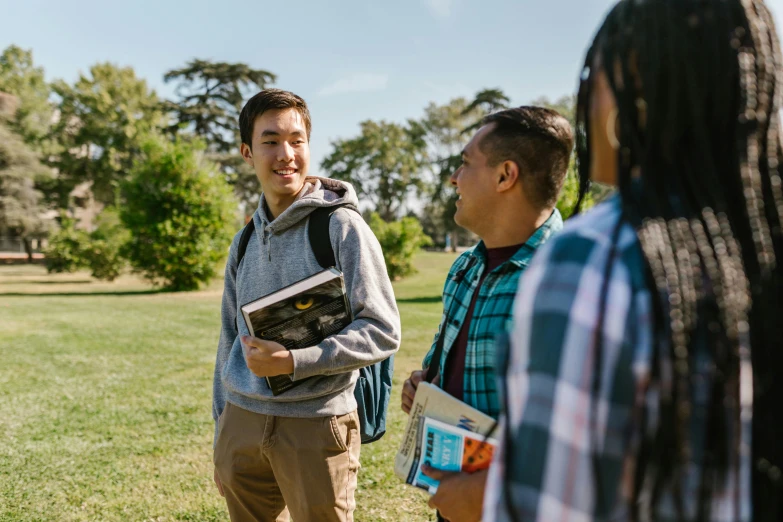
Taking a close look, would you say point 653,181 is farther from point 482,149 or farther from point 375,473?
point 375,473

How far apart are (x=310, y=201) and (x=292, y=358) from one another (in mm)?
680

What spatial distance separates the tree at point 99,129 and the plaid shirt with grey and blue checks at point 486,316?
4616 cm

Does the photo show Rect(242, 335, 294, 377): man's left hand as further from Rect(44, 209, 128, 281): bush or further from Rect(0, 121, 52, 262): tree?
Rect(0, 121, 52, 262): tree

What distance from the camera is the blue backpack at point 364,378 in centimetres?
250

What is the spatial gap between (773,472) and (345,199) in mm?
1946

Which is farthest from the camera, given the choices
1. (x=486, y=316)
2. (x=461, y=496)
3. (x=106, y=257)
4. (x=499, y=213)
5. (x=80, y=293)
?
(x=106, y=257)

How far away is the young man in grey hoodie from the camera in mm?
2348

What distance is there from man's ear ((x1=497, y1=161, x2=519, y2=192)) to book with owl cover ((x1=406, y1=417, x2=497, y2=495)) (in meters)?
0.79

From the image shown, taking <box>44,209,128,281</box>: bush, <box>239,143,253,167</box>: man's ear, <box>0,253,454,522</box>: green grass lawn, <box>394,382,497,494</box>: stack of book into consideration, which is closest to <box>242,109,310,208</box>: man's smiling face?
<box>239,143,253,167</box>: man's ear

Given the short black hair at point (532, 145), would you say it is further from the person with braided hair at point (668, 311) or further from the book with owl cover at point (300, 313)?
the person with braided hair at point (668, 311)

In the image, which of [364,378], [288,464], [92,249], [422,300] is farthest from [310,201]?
[92,249]

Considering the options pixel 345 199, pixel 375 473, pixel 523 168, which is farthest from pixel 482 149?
pixel 375 473

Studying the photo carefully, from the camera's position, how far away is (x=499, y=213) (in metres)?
2.02

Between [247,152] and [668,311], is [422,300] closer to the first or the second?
[247,152]
